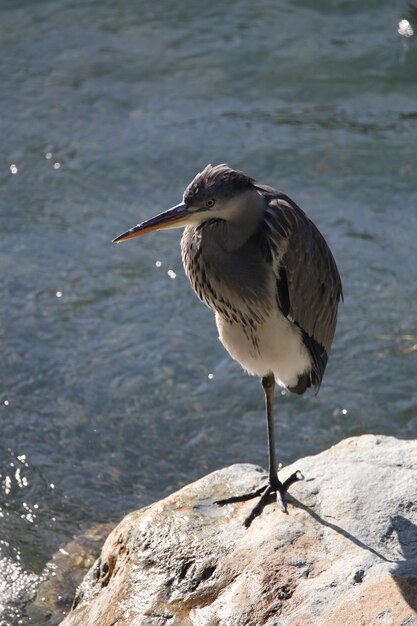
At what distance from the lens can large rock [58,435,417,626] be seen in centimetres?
345

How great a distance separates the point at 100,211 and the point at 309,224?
389 centimetres

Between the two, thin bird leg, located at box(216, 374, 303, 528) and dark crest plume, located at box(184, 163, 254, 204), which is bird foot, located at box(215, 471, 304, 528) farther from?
dark crest plume, located at box(184, 163, 254, 204)

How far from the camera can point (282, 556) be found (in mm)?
3721

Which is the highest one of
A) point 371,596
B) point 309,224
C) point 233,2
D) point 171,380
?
point 309,224

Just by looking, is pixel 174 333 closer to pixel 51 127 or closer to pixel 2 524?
pixel 2 524

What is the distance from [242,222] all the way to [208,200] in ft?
0.66

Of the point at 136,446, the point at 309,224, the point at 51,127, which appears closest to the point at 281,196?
the point at 309,224

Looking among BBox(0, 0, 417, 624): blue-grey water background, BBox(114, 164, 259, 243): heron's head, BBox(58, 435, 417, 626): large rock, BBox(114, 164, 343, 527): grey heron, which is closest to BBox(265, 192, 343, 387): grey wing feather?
BBox(114, 164, 343, 527): grey heron

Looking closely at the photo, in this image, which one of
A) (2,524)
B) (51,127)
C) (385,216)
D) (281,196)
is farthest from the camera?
(51,127)

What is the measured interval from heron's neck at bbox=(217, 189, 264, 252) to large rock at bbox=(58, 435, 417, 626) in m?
1.05

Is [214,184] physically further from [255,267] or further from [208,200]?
[255,267]

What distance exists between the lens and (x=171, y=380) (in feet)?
21.3

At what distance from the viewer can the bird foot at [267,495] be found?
13.6 feet

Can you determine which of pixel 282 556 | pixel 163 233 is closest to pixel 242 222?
pixel 282 556
